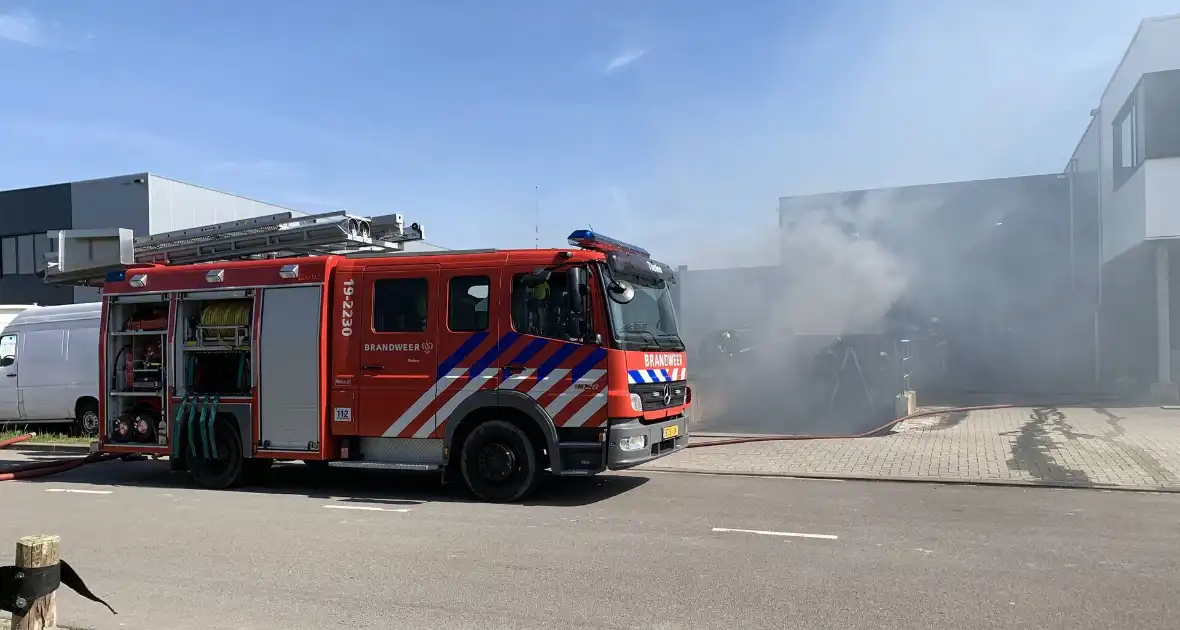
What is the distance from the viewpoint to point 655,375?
9.27 metres

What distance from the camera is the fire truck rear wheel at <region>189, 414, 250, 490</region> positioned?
403 inches

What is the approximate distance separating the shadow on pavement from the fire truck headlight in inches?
29.1

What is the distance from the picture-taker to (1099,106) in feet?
82.7

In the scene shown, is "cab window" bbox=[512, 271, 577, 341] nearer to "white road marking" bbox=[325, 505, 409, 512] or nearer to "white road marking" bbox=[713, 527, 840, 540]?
"white road marking" bbox=[325, 505, 409, 512]

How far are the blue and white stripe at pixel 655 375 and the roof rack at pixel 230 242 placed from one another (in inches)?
151

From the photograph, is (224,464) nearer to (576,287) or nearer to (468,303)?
(468,303)

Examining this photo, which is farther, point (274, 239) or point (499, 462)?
point (274, 239)

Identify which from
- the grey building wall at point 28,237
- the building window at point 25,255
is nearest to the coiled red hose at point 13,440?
the grey building wall at point 28,237

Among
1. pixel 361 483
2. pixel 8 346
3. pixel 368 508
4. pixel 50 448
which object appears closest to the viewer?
pixel 368 508

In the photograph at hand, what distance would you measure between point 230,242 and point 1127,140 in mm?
20448

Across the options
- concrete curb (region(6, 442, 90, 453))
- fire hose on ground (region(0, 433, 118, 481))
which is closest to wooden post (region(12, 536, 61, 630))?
fire hose on ground (region(0, 433, 118, 481))

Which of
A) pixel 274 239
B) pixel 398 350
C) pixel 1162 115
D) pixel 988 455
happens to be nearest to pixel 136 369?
pixel 274 239

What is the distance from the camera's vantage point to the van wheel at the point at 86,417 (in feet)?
50.5

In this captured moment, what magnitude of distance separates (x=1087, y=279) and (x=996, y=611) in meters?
28.5
